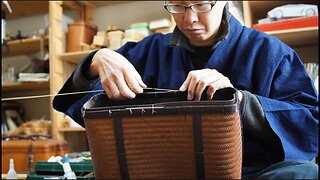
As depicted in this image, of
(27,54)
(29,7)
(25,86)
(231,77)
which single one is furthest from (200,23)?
(27,54)

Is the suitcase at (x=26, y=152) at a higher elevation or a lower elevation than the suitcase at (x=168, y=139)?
lower

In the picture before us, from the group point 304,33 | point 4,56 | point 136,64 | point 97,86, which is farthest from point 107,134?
point 4,56

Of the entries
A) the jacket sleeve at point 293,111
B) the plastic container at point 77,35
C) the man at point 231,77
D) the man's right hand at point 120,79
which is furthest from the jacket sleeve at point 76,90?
the plastic container at point 77,35

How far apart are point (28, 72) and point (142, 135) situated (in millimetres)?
1905

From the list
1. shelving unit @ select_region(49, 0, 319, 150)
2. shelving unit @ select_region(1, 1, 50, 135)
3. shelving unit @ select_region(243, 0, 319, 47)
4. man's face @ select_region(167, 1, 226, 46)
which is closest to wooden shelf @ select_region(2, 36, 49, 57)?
shelving unit @ select_region(1, 1, 50, 135)

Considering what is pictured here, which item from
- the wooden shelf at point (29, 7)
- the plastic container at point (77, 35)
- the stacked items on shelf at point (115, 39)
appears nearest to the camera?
the stacked items on shelf at point (115, 39)

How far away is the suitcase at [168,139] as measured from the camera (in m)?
0.53

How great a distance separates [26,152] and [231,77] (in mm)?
1229

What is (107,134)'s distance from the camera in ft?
1.86

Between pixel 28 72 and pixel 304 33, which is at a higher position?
pixel 304 33

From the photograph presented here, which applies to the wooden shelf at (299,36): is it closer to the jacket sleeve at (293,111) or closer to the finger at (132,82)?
the jacket sleeve at (293,111)

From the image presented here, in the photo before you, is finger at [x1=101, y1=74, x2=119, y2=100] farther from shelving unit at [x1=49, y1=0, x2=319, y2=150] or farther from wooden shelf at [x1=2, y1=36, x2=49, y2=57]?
wooden shelf at [x1=2, y1=36, x2=49, y2=57]

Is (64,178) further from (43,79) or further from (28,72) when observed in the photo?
(28,72)

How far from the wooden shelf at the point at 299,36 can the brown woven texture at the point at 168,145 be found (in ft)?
3.59
